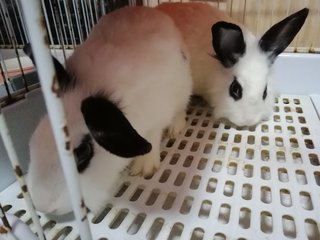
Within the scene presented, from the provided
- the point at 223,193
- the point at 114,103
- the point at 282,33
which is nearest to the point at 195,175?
the point at 223,193

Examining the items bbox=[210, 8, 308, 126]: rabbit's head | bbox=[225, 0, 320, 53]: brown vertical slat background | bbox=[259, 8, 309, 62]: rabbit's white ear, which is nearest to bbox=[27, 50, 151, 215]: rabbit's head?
bbox=[210, 8, 308, 126]: rabbit's head

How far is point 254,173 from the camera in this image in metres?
0.86

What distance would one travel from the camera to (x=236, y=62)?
1126 mm

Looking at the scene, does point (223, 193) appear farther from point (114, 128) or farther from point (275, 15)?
point (275, 15)

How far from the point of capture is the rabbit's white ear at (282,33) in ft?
3.36

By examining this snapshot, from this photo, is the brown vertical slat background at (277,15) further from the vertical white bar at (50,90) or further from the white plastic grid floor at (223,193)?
the vertical white bar at (50,90)

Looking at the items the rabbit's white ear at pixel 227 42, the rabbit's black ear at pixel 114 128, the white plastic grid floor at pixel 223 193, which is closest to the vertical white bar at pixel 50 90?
the rabbit's black ear at pixel 114 128

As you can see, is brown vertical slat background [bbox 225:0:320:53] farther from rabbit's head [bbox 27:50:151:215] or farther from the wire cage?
rabbit's head [bbox 27:50:151:215]

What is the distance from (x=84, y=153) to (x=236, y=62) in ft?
2.29

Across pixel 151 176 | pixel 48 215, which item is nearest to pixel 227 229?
pixel 151 176

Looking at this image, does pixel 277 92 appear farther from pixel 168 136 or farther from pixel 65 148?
pixel 65 148

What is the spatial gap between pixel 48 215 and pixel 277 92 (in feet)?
3.22

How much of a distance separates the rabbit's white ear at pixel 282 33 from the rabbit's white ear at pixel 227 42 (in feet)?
0.28

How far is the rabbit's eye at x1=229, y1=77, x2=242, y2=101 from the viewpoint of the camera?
3.59 feet
